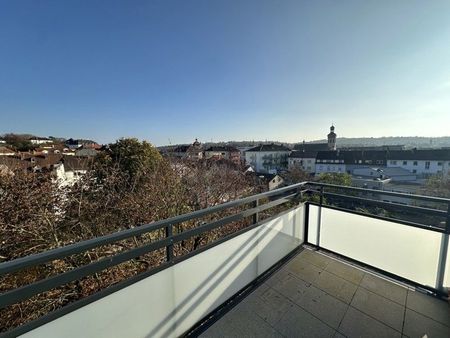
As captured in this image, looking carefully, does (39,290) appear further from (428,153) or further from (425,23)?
(428,153)

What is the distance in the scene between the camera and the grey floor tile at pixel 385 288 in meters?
2.02

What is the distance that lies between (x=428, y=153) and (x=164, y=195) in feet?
Result: 144

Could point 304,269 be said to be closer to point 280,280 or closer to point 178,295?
point 280,280

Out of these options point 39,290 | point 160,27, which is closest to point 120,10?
point 160,27

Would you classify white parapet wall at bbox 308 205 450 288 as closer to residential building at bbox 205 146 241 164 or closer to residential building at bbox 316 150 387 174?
residential building at bbox 205 146 241 164

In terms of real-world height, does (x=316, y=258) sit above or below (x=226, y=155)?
A: below

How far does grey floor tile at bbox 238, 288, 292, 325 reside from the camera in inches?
71.9

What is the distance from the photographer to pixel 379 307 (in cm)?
190

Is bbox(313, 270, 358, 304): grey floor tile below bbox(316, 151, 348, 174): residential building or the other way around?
the other way around

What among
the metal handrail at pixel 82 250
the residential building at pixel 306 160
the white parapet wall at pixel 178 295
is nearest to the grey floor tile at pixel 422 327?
the white parapet wall at pixel 178 295

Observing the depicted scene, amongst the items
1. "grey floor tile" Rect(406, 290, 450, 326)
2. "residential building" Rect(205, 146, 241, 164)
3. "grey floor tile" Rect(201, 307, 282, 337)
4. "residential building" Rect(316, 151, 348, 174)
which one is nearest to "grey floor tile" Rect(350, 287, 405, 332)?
"grey floor tile" Rect(406, 290, 450, 326)

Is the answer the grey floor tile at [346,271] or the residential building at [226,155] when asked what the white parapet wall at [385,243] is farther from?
the residential building at [226,155]

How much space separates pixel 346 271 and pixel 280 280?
0.81 m

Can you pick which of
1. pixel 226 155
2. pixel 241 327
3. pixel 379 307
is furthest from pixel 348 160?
pixel 241 327
